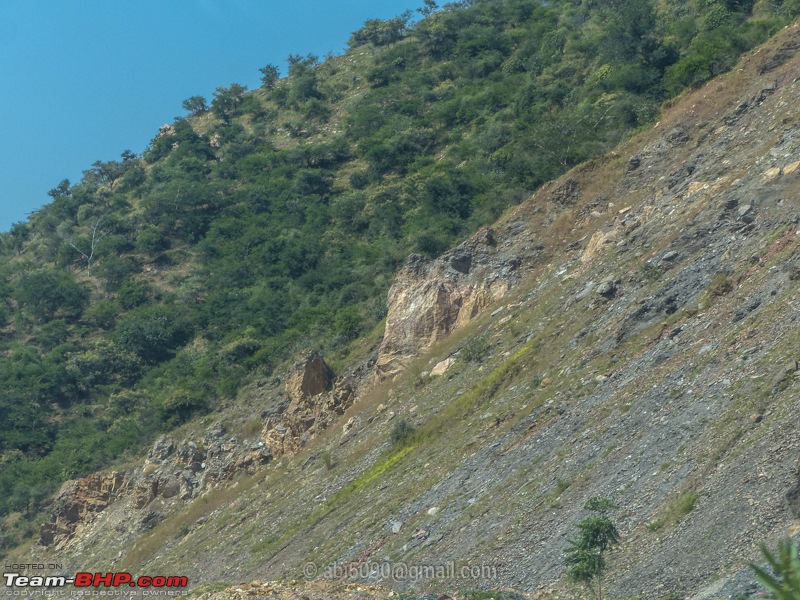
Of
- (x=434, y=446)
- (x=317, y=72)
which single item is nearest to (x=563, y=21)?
(x=317, y=72)

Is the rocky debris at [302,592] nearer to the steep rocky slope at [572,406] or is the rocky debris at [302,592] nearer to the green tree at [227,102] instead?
the steep rocky slope at [572,406]

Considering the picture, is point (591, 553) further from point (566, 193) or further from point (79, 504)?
point (79, 504)

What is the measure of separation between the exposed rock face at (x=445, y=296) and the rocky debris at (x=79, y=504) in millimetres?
11516

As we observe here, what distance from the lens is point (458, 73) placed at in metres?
75.2

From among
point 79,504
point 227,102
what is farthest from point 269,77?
point 79,504

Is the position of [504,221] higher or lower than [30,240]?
lower

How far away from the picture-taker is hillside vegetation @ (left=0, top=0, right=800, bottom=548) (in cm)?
4366

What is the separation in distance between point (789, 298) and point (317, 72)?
2877 inches

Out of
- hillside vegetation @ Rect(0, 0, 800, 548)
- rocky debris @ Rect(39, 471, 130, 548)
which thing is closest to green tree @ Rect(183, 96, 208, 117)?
hillside vegetation @ Rect(0, 0, 800, 548)

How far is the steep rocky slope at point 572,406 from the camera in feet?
48.8

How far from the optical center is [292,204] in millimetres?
65000

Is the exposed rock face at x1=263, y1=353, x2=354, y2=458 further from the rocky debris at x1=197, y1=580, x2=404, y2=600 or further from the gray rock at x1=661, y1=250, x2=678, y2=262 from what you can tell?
the rocky debris at x1=197, y1=580, x2=404, y2=600

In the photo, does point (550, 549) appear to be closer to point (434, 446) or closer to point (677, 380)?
point (677, 380)

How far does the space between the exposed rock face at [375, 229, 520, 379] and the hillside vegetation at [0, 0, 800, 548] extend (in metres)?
4.54
